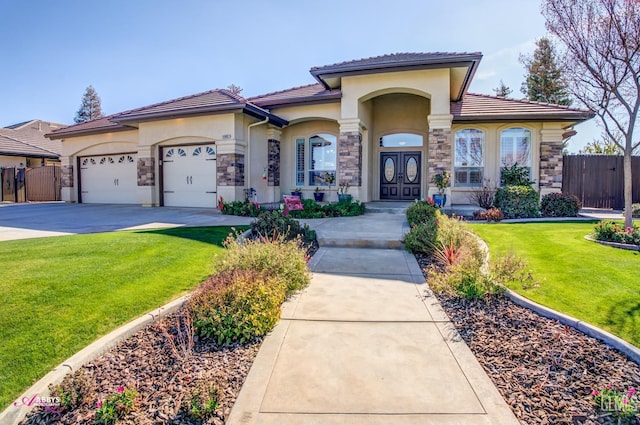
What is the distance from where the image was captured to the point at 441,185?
38.1 feet

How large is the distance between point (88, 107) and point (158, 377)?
49.1 meters

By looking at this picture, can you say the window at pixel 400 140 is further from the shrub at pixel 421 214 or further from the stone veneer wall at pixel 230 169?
the shrub at pixel 421 214

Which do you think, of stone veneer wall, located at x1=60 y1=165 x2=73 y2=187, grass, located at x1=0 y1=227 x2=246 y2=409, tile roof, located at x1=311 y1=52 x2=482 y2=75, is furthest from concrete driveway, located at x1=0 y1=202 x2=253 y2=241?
stone veneer wall, located at x1=60 y1=165 x2=73 y2=187

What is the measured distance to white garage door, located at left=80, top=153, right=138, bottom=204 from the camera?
1576 cm

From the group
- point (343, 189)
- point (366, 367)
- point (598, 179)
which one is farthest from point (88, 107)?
point (366, 367)

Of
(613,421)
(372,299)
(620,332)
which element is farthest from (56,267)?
(620,332)

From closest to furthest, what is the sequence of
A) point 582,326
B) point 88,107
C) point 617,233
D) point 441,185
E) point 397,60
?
point 582,326 → point 617,233 → point 397,60 → point 441,185 → point 88,107

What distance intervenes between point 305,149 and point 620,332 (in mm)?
12463

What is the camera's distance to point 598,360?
9.47ft

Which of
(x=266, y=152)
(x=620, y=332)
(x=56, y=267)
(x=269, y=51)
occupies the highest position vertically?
(x=269, y=51)

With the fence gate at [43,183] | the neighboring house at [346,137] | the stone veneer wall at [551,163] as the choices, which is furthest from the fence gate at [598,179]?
the fence gate at [43,183]

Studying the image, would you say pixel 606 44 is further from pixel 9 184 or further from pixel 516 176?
pixel 9 184

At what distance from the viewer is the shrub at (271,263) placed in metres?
4.57

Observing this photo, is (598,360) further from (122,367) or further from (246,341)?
(122,367)
